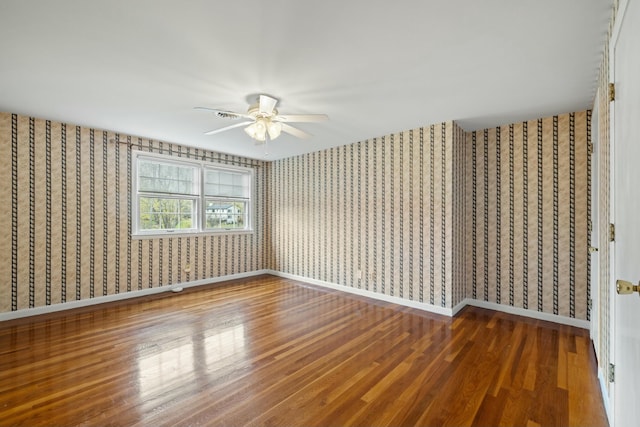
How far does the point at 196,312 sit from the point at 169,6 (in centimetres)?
333

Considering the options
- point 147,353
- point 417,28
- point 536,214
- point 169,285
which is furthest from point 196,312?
point 536,214

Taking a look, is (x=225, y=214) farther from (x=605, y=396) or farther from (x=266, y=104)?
(x=605, y=396)

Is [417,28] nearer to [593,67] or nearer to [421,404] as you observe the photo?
[593,67]

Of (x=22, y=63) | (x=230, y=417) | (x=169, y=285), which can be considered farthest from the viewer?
(x=169, y=285)

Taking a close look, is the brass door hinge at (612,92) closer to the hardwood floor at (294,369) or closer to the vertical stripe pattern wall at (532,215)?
the hardwood floor at (294,369)

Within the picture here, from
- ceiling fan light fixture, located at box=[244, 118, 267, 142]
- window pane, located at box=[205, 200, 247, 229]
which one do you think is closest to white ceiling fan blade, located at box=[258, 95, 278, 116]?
ceiling fan light fixture, located at box=[244, 118, 267, 142]

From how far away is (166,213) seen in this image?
491 centimetres

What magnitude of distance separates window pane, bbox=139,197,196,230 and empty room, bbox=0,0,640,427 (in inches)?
1.2

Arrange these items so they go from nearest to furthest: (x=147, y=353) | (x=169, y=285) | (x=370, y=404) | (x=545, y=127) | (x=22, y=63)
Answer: (x=370, y=404) < (x=22, y=63) < (x=147, y=353) < (x=545, y=127) < (x=169, y=285)

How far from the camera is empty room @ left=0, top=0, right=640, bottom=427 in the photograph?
1781mm

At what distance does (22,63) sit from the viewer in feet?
7.50

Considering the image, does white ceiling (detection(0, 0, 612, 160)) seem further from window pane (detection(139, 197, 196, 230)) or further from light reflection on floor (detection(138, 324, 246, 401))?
light reflection on floor (detection(138, 324, 246, 401))

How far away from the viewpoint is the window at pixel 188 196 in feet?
15.3

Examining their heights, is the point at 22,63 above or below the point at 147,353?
above
